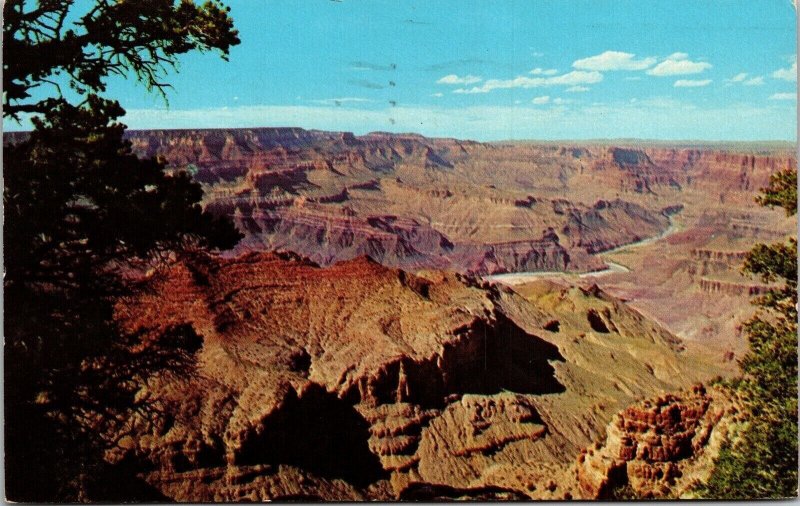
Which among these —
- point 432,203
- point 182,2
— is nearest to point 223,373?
point 182,2

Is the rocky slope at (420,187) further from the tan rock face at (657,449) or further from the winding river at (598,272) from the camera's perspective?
the tan rock face at (657,449)

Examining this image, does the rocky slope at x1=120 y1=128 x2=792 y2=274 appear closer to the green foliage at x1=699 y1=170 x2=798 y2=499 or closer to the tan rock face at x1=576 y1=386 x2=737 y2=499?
the tan rock face at x1=576 y1=386 x2=737 y2=499

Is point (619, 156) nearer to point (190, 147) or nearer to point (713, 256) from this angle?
point (713, 256)

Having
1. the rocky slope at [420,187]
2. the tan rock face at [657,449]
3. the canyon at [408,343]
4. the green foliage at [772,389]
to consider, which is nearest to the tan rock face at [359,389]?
the canyon at [408,343]

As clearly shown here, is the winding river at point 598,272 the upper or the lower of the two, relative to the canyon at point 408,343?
lower

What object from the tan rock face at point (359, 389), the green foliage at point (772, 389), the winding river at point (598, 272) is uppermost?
the green foliage at point (772, 389)

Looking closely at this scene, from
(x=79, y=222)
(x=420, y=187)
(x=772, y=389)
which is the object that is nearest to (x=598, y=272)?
(x=420, y=187)

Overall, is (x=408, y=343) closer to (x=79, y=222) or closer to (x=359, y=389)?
(x=359, y=389)
